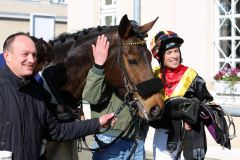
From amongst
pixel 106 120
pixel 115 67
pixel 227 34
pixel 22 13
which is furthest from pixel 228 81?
pixel 22 13

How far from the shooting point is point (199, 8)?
753 centimetres

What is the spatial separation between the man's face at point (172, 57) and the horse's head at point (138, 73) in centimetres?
37

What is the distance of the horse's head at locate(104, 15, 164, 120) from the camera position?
314 centimetres

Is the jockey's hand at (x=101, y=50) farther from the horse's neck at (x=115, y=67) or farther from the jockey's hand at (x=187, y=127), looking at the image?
the jockey's hand at (x=187, y=127)

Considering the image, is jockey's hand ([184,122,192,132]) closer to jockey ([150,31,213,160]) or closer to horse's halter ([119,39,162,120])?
jockey ([150,31,213,160])

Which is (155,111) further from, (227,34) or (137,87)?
(227,34)

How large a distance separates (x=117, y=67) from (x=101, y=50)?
16 cm

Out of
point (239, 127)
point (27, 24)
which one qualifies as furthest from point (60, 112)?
point (27, 24)

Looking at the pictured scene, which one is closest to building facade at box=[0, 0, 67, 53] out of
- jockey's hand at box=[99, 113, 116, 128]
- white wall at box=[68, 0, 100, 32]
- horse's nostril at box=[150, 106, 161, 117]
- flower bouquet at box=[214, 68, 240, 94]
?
white wall at box=[68, 0, 100, 32]

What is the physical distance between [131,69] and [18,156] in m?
1.12

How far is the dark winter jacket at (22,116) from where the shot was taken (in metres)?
2.36

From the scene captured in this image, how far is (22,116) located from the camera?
94.4 inches

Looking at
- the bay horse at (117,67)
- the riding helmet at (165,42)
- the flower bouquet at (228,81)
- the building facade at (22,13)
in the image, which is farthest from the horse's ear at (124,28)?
the building facade at (22,13)

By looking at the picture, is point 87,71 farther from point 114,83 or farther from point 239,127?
point 239,127
